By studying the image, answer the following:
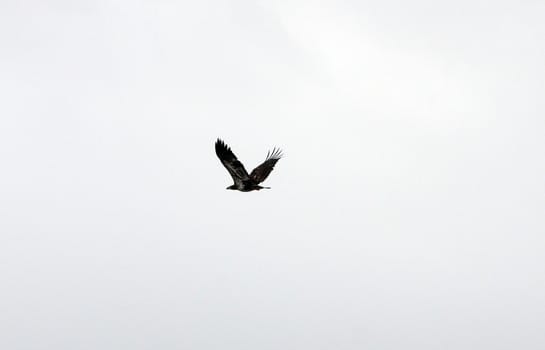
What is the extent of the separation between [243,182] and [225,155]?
93.9 inches

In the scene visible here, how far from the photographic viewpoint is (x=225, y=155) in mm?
80750

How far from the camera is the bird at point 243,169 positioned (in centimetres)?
8056

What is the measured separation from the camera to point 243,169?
8081 centimetres

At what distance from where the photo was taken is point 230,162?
8094cm

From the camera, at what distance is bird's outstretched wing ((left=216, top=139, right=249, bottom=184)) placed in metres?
80.3

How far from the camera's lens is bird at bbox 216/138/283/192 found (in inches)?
3172

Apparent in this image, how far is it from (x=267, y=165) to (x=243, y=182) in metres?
2.18

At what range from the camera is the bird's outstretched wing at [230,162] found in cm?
8031

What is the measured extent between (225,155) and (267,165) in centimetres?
290

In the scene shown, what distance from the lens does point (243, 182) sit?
268ft

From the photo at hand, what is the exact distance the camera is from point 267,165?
80.9 meters

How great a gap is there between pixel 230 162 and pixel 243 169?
1003mm
